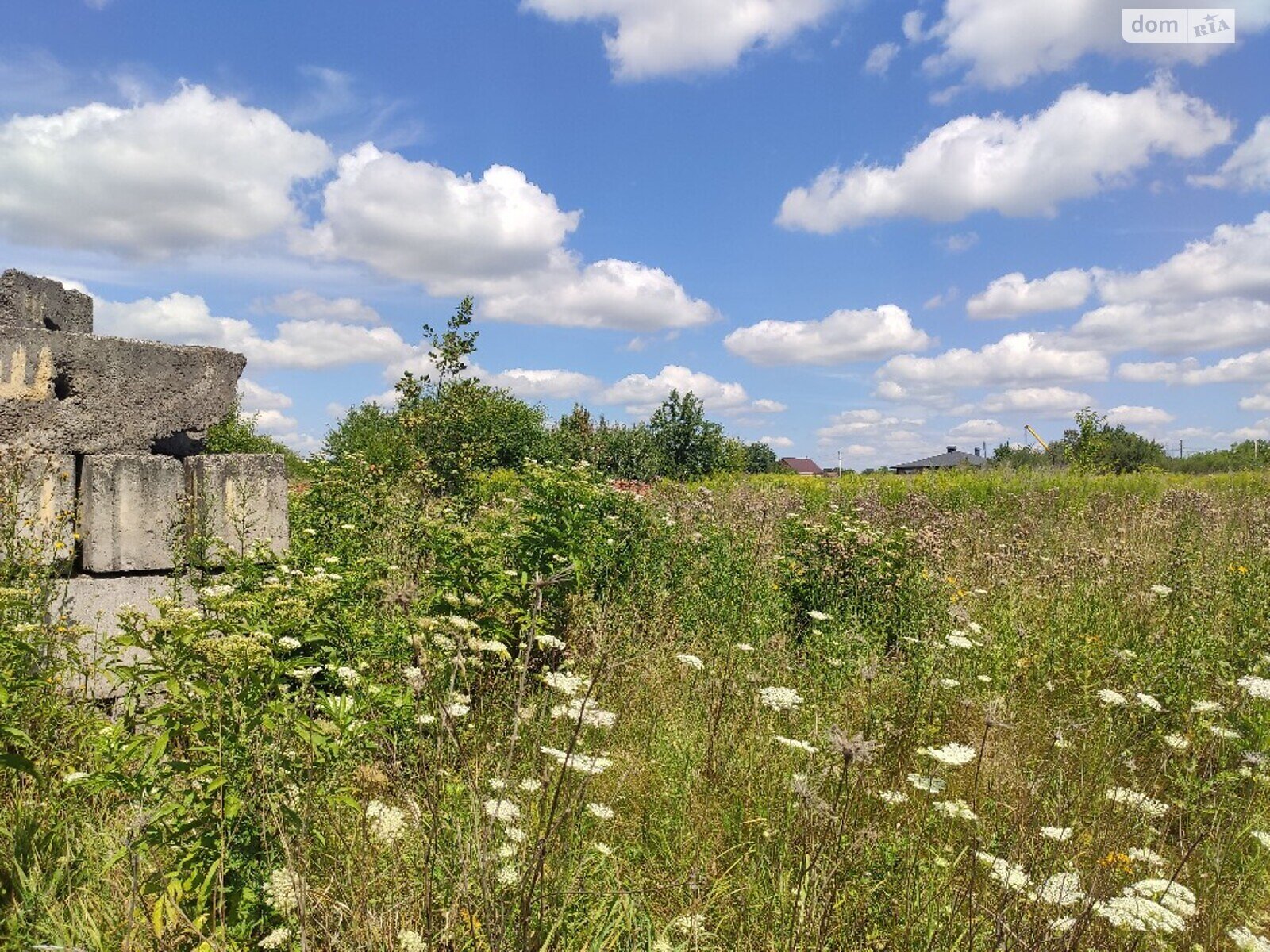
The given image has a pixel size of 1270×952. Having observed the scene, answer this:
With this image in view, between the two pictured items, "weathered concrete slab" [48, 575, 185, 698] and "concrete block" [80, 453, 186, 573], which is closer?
"weathered concrete slab" [48, 575, 185, 698]

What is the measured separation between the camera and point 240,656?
2.61 meters

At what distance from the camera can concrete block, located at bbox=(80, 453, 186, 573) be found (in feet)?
16.9

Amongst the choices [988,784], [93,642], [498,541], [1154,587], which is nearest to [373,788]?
[498,541]

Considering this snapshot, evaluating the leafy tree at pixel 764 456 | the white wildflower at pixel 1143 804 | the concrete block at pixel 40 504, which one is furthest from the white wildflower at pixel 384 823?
the leafy tree at pixel 764 456

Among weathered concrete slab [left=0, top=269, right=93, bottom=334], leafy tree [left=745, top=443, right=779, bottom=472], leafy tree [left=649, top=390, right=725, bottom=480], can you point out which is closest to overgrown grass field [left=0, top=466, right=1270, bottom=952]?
weathered concrete slab [left=0, top=269, right=93, bottom=334]

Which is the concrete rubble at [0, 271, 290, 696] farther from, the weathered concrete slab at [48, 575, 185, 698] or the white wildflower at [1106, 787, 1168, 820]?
the white wildflower at [1106, 787, 1168, 820]

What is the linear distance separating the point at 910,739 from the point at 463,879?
276cm

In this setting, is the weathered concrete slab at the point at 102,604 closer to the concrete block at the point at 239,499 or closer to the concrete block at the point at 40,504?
the concrete block at the point at 40,504

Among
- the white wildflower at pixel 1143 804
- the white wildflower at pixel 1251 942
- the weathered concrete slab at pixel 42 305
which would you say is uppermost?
the weathered concrete slab at pixel 42 305

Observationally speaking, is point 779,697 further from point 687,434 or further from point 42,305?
point 687,434

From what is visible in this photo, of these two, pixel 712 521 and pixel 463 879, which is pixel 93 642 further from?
pixel 712 521

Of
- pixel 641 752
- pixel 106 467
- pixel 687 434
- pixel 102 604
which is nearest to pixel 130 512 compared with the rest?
pixel 106 467

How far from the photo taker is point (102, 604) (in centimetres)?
517

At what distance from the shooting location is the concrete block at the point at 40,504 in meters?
4.57
